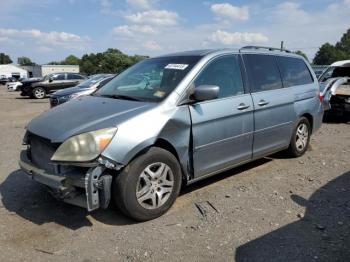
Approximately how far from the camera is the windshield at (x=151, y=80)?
173 inches

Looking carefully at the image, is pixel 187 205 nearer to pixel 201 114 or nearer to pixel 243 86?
pixel 201 114

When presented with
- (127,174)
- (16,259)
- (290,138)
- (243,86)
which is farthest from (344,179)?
(16,259)

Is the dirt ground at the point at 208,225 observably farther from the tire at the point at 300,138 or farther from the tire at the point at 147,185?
the tire at the point at 300,138

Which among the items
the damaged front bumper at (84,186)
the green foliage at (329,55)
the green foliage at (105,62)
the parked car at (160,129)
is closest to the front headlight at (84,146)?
the parked car at (160,129)

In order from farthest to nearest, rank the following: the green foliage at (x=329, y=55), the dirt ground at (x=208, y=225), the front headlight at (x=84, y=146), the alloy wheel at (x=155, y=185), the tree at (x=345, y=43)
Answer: the tree at (x=345, y=43)
the green foliage at (x=329, y=55)
the alloy wheel at (x=155, y=185)
the front headlight at (x=84, y=146)
the dirt ground at (x=208, y=225)

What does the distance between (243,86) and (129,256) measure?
2706 millimetres

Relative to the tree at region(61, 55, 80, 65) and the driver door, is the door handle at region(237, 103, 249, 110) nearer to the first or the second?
the driver door

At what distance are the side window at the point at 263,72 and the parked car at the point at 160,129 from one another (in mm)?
16

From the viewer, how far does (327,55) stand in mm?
82375

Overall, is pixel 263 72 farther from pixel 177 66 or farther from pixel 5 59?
pixel 5 59

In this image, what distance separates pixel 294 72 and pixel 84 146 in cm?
397

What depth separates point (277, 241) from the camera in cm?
360

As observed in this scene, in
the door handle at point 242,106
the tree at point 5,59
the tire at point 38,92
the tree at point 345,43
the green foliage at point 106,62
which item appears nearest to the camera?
the door handle at point 242,106

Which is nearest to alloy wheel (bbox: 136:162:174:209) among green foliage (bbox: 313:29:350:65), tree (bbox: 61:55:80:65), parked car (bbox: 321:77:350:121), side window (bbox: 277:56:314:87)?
side window (bbox: 277:56:314:87)
